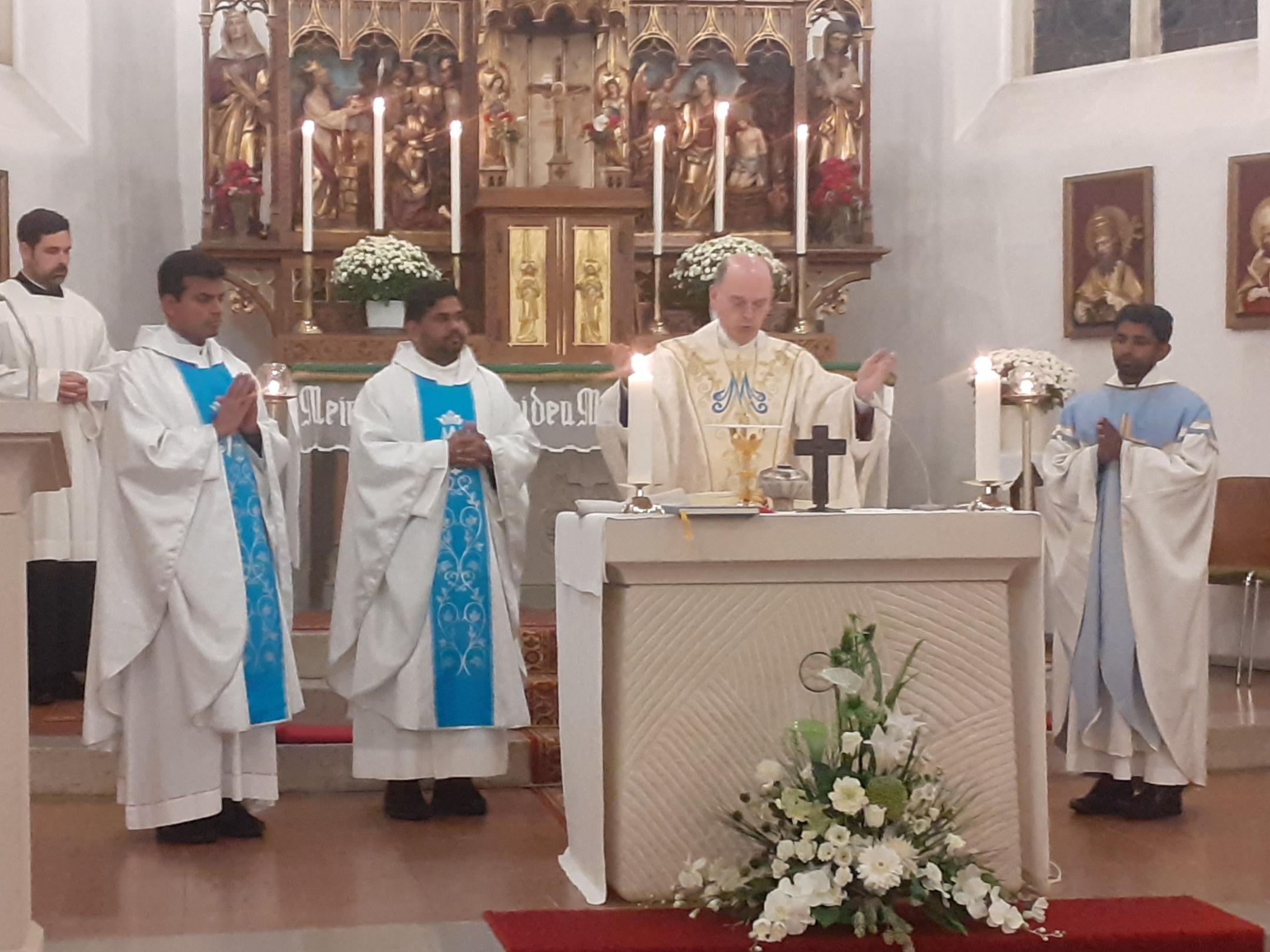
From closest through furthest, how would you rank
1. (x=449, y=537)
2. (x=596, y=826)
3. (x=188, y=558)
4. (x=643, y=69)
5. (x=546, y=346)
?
(x=596, y=826) < (x=188, y=558) < (x=449, y=537) < (x=546, y=346) < (x=643, y=69)

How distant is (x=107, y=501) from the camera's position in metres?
5.96

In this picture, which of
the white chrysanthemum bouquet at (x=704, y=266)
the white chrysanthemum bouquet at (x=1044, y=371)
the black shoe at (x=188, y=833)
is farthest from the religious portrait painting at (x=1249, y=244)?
the black shoe at (x=188, y=833)

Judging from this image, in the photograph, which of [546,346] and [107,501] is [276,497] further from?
[546,346]

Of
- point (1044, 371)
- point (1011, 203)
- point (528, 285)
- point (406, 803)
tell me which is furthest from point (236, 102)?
point (406, 803)

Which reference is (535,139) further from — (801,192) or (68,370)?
(68,370)

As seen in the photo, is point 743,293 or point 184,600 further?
point 184,600

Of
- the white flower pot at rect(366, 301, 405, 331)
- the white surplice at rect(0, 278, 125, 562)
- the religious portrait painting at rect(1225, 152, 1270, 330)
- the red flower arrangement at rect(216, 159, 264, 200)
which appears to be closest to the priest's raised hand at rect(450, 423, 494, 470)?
the white surplice at rect(0, 278, 125, 562)

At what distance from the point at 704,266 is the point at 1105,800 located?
12.3 ft

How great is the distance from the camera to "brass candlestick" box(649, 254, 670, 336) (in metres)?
9.13

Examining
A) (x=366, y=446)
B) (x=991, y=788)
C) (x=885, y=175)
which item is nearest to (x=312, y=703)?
(x=366, y=446)

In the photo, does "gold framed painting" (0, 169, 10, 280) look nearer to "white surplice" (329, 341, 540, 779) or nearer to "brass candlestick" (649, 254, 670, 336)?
"brass candlestick" (649, 254, 670, 336)

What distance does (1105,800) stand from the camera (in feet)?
21.6

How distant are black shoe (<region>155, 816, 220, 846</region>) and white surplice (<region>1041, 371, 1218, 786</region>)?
3022 millimetres

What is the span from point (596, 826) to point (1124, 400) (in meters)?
2.84
